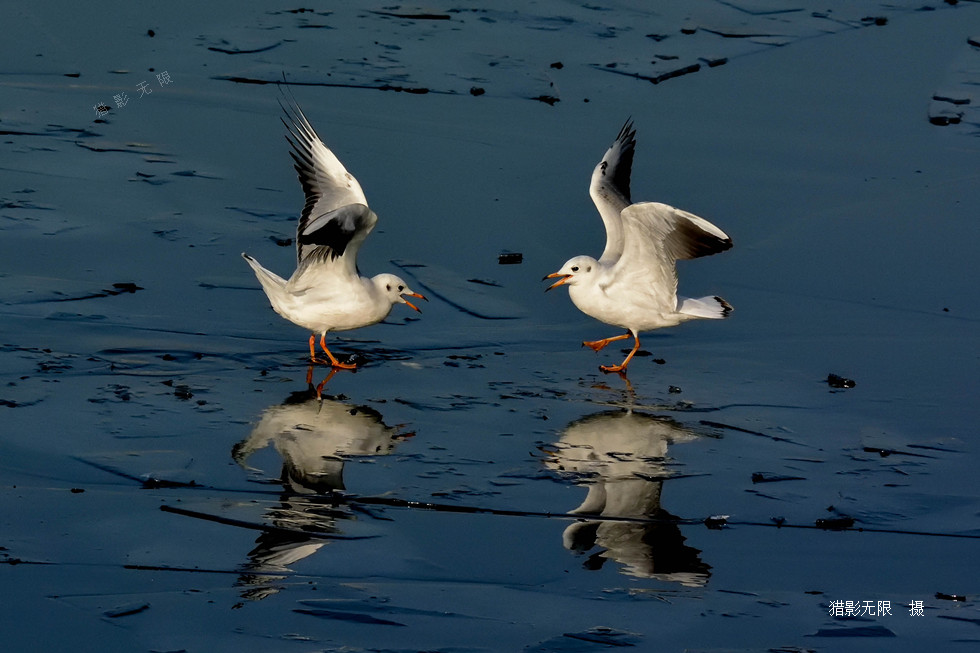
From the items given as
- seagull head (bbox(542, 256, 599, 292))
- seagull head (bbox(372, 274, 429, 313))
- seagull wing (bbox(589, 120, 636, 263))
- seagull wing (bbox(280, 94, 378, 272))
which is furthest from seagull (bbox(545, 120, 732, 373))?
seagull wing (bbox(280, 94, 378, 272))

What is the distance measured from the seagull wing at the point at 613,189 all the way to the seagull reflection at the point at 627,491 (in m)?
1.94

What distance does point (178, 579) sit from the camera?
538 cm

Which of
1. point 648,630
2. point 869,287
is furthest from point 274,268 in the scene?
point 648,630

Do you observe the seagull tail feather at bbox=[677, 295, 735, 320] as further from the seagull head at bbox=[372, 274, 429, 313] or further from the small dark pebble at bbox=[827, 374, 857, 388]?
the seagull head at bbox=[372, 274, 429, 313]

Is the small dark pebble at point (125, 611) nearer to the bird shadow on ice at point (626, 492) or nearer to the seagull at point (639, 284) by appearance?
the bird shadow on ice at point (626, 492)

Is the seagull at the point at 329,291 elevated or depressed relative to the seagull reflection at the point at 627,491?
elevated

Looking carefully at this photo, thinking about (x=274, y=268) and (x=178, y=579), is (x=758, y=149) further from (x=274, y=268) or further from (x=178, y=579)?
(x=178, y=579)

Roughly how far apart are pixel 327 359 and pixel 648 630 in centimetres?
353

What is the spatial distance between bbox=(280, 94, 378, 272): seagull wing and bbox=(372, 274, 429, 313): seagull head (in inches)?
7.1

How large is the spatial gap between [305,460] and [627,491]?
1.53 metres

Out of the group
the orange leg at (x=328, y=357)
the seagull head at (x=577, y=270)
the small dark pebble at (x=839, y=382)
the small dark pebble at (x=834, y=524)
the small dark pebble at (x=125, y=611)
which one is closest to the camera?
the small dark pebble at (x=125, y=611)

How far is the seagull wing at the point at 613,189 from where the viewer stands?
9.27 metres

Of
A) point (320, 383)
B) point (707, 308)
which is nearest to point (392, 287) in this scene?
point (320, 383)

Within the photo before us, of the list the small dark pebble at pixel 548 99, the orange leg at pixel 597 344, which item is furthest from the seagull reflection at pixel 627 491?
the small dark pebble at pixel 548 99
